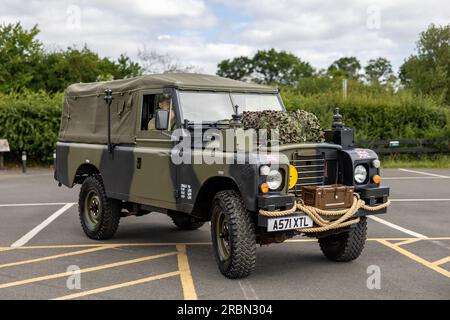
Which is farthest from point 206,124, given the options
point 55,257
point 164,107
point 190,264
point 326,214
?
point 55,257

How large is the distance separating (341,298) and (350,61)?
87.9 metres

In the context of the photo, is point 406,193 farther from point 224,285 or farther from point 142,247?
point 224,285

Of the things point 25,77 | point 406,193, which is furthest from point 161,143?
point 25,77

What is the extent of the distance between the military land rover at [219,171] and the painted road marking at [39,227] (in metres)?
0.84

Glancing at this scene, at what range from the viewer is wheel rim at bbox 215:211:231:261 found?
641 cm

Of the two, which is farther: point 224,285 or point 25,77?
point 25,77

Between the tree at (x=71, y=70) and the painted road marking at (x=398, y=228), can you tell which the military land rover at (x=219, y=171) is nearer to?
the painted road marking at (x=398, y=228)

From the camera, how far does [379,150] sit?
22203 mm

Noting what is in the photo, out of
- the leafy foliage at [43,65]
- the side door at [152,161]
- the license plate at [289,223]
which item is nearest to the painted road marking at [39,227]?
the side door at [152,161]

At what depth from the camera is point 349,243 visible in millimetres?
6930

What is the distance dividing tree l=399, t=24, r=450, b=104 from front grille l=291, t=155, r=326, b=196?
40.1 m

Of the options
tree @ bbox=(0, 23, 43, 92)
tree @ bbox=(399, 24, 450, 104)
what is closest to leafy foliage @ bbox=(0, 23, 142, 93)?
tree @ bbox=(0, 23, 43, 92)

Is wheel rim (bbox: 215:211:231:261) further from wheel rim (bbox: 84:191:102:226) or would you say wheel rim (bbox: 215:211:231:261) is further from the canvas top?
wheel rim (bbox: 84:191:102:226)

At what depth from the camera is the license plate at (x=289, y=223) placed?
5844 mm
